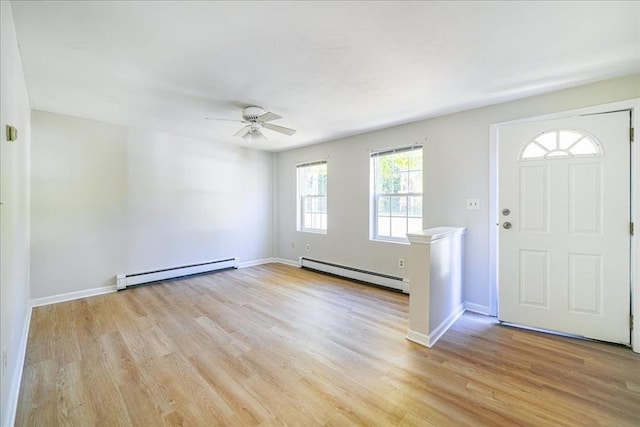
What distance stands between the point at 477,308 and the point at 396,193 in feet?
5.81

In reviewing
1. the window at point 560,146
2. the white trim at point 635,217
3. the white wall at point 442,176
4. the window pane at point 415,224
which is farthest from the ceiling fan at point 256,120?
the white trim at point 635,217

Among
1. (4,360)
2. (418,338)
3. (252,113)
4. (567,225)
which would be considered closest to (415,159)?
(567,225)

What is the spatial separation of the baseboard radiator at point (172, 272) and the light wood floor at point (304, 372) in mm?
786

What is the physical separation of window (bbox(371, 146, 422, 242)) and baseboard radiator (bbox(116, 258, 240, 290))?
9.18ft

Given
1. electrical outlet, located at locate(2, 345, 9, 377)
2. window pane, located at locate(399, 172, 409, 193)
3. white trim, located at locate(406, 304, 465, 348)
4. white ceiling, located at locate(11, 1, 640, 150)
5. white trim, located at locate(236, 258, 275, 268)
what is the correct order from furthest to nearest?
white trim, located at locate(236, 258, 275, 268)
window pane, located at locate(399, 172, 409, 193)
white trim, located at locate(406, 304, 465, 348)
white ceiling, located at locate(11, 1, 640, 150)
electrical outlet, located at locate(2, 345, 9, 377)

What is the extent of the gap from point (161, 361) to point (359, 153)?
360 centimetres

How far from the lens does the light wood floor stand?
1.62 m

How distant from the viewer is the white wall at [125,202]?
11.2 ft

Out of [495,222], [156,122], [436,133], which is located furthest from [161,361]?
[436,133]

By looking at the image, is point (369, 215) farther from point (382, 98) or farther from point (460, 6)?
point (460, 6)

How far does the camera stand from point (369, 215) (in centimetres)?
425

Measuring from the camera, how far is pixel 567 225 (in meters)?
2.59

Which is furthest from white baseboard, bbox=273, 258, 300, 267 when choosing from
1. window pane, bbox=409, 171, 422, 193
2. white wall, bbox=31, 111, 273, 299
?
window pane, bbox=409, 171, 422, 193

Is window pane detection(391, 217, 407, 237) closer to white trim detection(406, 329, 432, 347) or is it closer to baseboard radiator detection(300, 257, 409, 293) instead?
baseboard radiator detection(300, 257, 409, 293)
